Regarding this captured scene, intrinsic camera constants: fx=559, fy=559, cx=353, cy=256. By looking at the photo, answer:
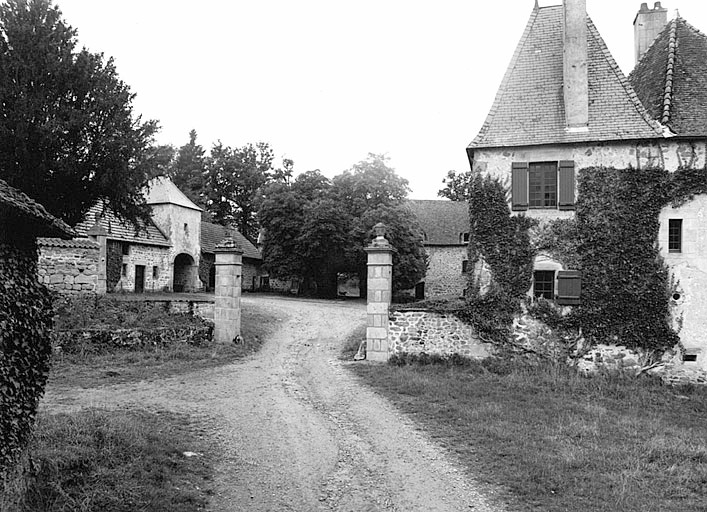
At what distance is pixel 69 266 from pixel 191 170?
43.1m

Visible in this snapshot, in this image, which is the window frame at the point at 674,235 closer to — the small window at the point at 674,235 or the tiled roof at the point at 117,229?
the small window at the point at 674,235

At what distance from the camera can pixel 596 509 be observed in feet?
19.5

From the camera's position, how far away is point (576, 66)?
15.6 metres

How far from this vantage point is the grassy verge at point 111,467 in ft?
17.5

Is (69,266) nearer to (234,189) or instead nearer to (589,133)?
(589,133)

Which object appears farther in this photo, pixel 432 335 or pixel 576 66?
pixel 576 66

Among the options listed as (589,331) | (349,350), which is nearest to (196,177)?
(349,350)

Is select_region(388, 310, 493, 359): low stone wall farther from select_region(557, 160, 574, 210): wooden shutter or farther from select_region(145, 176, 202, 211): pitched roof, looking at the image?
select_region(145, 176, 202, 211): pitched roof

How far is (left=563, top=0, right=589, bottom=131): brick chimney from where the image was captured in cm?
1524

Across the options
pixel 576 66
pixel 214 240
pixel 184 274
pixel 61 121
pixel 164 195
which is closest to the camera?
pixel 576 66

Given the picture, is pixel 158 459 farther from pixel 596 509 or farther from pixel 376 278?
Result: pixel 376 278

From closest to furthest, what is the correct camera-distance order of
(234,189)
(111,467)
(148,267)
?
(111,467) → (148,267) → (234,189)

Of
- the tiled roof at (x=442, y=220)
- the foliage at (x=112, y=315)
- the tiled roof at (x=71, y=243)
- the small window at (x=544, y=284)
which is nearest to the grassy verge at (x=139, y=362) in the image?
the foliage at (x=112, y=315)


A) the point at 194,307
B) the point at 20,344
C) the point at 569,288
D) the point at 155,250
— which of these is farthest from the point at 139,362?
the point at 155,250
